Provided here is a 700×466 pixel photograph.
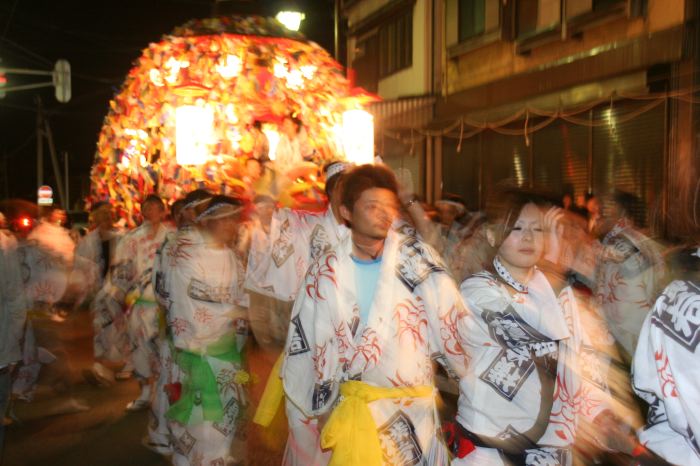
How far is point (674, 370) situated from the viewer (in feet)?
6.93

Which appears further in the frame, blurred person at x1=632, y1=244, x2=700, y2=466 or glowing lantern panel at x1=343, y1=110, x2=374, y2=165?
glowing lantern panel at x1=343, y1=110, x2=374, y2=165

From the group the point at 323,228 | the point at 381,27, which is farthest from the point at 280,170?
the point at 381,27

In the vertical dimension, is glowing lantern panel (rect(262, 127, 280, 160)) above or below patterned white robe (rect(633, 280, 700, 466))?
above

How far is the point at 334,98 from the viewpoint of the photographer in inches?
268

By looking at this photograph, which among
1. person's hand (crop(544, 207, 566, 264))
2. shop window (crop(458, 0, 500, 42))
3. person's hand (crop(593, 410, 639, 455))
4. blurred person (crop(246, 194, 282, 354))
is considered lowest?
person's hand (crop(593, 410, 639, 455))

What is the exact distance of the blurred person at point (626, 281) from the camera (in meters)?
5.34

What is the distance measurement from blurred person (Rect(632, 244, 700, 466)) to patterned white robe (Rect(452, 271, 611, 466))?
34.2 inches

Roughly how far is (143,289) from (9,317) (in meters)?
2.12

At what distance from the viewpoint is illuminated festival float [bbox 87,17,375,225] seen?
21.1 ft

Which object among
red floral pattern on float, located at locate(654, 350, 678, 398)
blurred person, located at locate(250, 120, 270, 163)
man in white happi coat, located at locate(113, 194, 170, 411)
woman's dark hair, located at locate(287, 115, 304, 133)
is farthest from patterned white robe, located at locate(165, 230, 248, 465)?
red floral pattern on float, located at locate(654, 350, 678, 398)

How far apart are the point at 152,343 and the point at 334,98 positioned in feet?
9.13

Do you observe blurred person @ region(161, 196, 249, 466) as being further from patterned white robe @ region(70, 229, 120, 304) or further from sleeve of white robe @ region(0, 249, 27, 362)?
patterned white robe @ region(70, 229, 120, 304)

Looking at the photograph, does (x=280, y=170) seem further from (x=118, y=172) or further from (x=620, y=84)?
(x=620, y=84)

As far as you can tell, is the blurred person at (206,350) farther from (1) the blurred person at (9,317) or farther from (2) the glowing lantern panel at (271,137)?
(2) the glowing lantern panel at (271,137)
